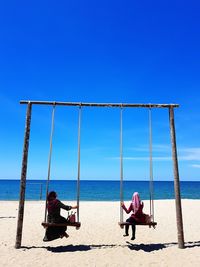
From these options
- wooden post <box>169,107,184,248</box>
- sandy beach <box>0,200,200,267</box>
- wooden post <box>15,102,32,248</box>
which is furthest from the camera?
wooden post <box>169,107,184,248</box>

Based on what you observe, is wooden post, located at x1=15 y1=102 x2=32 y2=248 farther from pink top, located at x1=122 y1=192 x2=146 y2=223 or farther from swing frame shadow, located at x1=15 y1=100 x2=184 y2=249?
pink top, located at x1=122 y1=192 x2=146 y2=223

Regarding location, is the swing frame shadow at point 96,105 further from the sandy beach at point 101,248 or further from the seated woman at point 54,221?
the seated woman at point 54,221

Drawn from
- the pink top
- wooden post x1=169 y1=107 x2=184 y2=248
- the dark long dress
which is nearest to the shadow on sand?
the dark long dress

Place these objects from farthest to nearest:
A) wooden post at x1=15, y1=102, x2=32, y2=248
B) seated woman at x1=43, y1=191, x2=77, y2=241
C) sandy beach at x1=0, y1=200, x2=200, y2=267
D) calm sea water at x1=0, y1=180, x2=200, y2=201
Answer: calm sea water at x1=0, y1=180, x2=200, y2=201 → wooden post at x1=15, y1=102, x2=32, y2=248 → seated woman at x1=43, y1=191, x2=77, y2=241 → sandy beach at x1=0, y1=200, x2=200, y2=267

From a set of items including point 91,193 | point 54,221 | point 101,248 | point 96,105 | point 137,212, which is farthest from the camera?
point 91,193

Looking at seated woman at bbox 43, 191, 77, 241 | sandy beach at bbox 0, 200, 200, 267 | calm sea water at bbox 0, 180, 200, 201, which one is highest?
calm sea water at bbox 0, 180, 200, 201

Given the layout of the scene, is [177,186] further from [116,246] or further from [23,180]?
[23,180]

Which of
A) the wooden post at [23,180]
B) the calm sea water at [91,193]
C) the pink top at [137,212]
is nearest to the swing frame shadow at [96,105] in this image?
the wooden post at [23,180]

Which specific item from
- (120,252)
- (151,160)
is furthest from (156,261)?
(151,160)

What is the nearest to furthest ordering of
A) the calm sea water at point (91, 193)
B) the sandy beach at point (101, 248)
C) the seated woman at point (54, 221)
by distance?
1. the sandy beach at point (101, 248)
2. the seated woman at point (54, 221)
3. the calm sea water at point (91, 193)

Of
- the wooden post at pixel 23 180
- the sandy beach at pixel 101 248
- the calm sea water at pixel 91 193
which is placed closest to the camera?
the sandy beach at pixel 101 248

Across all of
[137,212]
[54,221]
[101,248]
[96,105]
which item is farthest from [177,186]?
[54,221]

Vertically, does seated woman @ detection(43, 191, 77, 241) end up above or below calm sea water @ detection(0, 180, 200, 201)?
below

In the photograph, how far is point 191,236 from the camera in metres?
10.6
